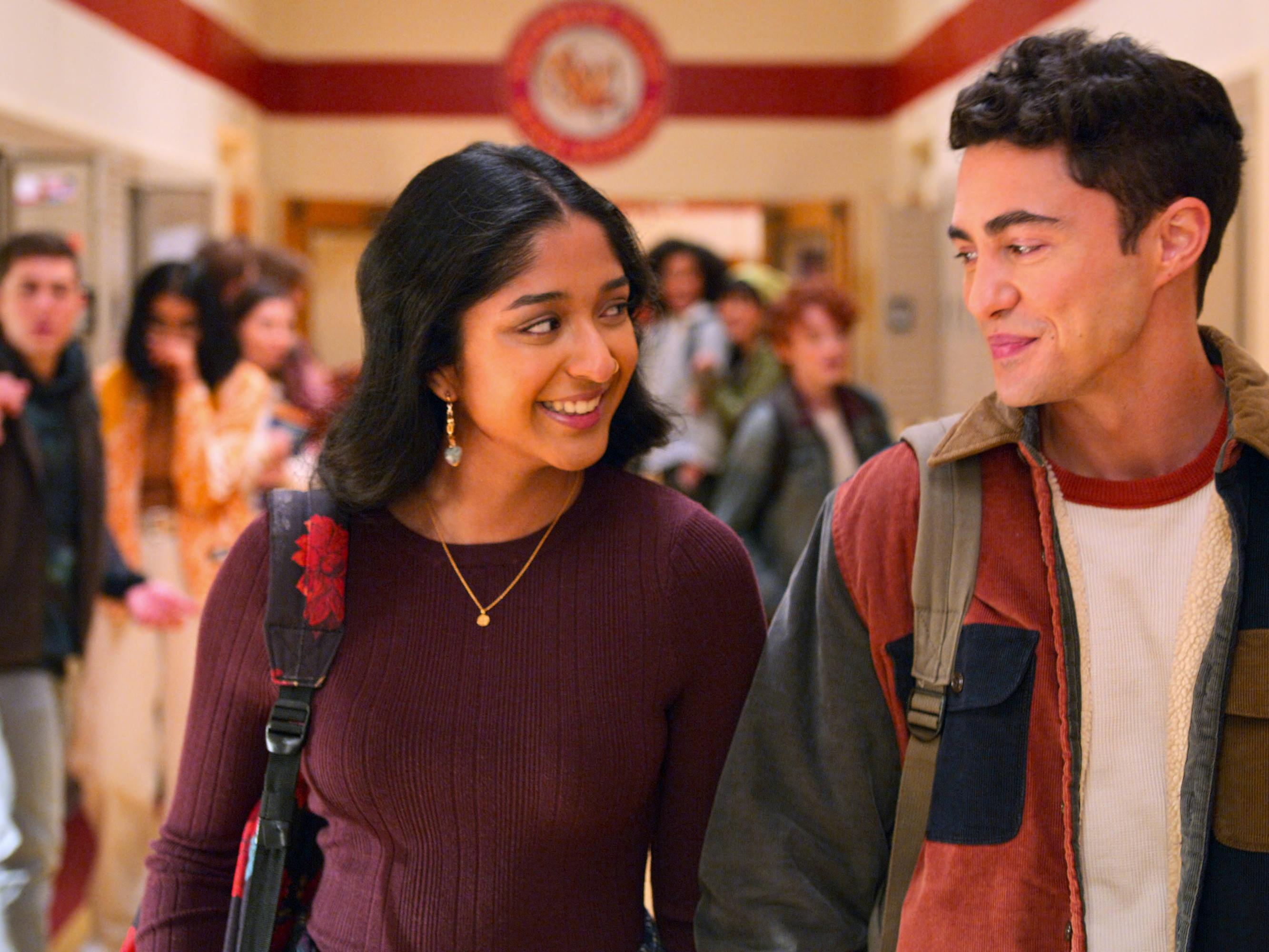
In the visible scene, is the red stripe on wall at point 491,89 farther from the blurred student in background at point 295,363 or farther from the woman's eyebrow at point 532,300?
the woman's eyebrow at point 532,300

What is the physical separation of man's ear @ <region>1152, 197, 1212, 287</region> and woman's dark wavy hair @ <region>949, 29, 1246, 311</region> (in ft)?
0.06

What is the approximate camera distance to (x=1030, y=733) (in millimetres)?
1522

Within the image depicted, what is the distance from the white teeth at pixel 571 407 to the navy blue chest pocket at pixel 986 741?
586 mm

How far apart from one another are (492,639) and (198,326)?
309 cm

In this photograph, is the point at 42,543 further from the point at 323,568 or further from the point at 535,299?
the point at 535,299

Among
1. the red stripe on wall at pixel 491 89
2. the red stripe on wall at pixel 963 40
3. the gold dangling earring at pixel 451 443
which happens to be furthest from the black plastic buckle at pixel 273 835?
the red stripe on wall at pixel 491 89

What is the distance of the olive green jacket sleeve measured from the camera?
64.1 inches

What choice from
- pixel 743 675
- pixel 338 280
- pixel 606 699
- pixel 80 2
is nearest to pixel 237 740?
pixel 606 699

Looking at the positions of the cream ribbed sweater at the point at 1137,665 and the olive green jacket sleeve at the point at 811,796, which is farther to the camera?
the olive green jacket sleeve at the point at 811,796

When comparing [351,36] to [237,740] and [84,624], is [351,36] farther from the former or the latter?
[237,740]

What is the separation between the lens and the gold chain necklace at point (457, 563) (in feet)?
5.99

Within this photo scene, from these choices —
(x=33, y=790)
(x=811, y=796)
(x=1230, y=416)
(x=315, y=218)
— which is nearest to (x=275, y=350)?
(x=33, y=790)

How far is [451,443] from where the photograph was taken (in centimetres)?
194

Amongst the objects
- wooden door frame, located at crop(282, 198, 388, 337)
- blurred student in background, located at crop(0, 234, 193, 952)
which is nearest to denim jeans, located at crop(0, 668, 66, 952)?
blurred student in background, located at crop(0, 234, 193, 952)
